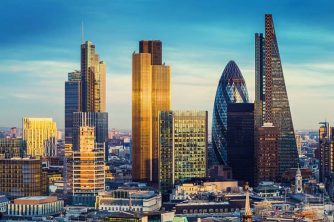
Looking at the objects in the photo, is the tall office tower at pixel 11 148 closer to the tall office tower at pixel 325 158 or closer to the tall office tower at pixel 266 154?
the tall office tower at pixel 266 154

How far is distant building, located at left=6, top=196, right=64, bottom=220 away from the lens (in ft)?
238

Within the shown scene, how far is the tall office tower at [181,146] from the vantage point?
95.4 metres

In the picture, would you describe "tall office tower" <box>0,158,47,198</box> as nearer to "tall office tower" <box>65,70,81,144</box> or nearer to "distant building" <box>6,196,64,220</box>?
"distant building" <box>6,196,64,220</box>

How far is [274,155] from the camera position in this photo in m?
106

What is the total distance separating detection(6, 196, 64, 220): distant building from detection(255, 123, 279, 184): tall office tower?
107 ft

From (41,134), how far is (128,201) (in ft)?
214

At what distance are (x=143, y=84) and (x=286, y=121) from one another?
1710 centimetres

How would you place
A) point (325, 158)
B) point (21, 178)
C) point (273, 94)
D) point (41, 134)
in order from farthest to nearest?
point (41, 134)
point (273, 94)
point (325, 158)
point (21, 178)

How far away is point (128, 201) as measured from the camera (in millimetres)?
77750

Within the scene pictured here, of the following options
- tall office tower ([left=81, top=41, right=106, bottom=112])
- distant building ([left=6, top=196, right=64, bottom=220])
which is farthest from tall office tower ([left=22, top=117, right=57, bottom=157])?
distant building ([left=6, top=196, right=64, bottom=220])

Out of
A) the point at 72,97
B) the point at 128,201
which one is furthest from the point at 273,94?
the point at 128,201

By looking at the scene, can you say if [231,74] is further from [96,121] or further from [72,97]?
[72,97]

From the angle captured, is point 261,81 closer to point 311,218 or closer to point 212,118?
point 212,118

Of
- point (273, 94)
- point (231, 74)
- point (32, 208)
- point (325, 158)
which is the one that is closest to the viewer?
point (32, 208)
